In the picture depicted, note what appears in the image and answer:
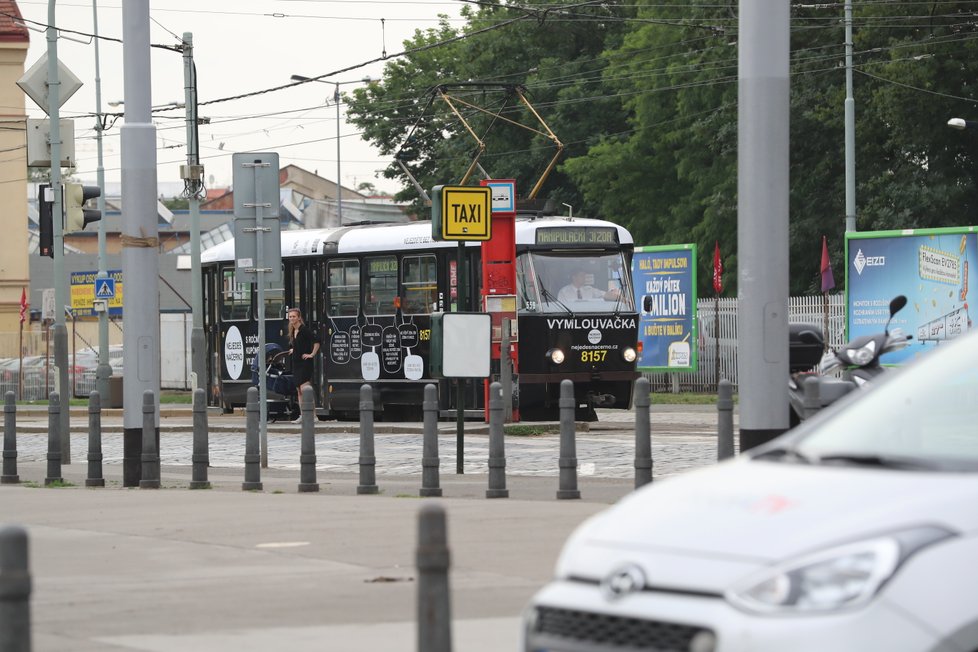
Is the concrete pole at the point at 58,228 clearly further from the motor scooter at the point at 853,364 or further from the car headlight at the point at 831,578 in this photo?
the car headlight at the point at 831,578

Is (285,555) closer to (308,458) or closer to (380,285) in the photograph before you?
(308,458)

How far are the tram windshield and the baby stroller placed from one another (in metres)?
4.50

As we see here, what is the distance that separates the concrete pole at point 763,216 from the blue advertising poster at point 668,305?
2473 cm

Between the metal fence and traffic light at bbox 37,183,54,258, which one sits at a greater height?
traffic light at bbox 37,183,54,258

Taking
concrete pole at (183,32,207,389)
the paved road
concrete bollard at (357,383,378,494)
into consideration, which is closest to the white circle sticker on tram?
concrete pole at (183,32,207,389)

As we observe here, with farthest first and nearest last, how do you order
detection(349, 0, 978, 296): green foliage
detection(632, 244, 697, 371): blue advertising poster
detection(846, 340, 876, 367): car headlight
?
detection(349, 0, 978, 296): green foliage, detection(632, 244, 697, 371): blue advertising poster, detection(846, 340, 876, 367): car headlight

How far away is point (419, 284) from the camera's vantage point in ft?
91.1

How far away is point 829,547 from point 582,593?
71 cm

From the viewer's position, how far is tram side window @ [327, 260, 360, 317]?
28.9 meters

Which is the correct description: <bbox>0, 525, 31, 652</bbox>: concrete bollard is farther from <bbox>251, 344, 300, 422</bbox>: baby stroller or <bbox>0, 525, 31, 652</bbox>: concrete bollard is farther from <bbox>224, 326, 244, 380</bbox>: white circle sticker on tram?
<bbox>224, 326, 244, 380</bbox>: white circle sticker on tram

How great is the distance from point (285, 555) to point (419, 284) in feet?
57.5

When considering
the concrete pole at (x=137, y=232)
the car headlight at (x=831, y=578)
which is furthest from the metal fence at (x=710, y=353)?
the car headlight at (x=831, y=578)

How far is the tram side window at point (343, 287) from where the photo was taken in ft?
94.8

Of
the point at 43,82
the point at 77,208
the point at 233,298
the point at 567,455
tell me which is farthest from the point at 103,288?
the point at 567,455
